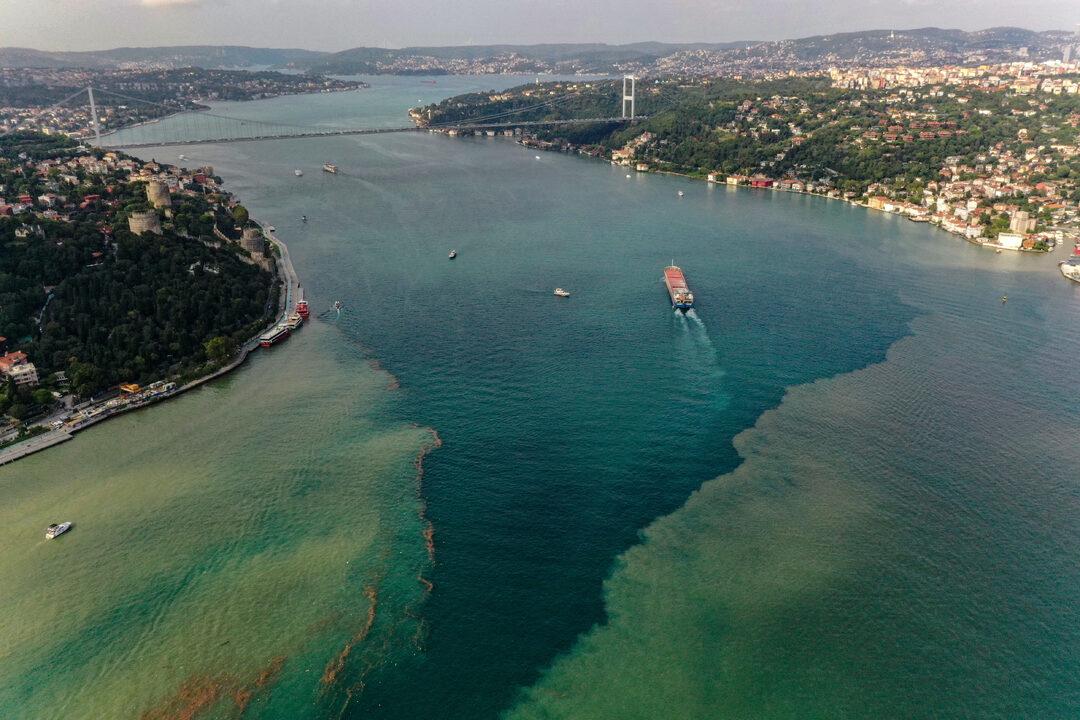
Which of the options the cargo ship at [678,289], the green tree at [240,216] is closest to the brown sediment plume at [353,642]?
the cargo ship at [678,289]

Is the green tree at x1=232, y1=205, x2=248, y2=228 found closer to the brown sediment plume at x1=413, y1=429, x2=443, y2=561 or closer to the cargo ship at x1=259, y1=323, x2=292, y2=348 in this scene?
the cargo ship at x1=259, y1=323, x2=292, y2=348

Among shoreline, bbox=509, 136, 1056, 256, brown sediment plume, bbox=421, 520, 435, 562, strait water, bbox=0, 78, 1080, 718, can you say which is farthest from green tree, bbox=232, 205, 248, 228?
shoreline, bbox=509, 136, 1056, 256

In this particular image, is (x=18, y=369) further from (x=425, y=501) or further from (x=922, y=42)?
(x=922, y=42)

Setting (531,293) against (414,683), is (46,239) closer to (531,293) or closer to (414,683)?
(531,293)

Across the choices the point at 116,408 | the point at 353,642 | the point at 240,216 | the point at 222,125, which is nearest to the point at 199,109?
the point at 222,125

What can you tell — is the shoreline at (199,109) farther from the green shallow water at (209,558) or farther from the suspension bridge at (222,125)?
the green shallow water at (209,558)

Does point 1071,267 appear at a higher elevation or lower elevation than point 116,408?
higher

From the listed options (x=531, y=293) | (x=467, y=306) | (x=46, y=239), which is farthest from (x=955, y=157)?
(x=46, y=239)
